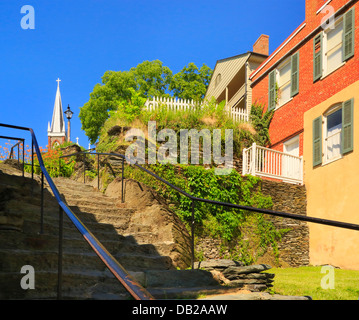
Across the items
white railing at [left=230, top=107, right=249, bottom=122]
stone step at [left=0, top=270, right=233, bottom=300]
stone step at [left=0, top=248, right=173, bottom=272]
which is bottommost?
stone step at [left=0, top=270, right=233, bottom=300]

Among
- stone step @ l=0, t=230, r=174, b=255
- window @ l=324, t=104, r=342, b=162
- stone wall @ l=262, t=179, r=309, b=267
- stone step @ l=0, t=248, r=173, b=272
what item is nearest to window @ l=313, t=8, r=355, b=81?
window @ l=324, t=104, r=342, b=162

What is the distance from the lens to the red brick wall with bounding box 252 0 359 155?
38.8 ft

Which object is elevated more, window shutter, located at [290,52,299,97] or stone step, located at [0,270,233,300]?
window shutter, located at [290,52,299,97]

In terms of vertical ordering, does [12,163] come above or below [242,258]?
above

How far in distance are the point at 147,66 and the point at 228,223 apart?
20.5m

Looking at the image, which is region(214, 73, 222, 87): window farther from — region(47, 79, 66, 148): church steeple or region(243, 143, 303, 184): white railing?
region(47, 79, 66, 148): church steeple

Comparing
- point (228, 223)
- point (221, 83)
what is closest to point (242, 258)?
point (228, 223)

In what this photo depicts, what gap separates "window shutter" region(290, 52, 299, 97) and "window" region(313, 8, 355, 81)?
1.01m

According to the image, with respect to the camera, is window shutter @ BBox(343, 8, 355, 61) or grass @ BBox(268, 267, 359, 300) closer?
grass @ BBox(268, 267, 359, 300)

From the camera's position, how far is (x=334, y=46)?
1270 centimetres

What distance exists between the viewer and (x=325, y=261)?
1162 cm

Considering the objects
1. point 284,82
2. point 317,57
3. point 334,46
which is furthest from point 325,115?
point 284,82

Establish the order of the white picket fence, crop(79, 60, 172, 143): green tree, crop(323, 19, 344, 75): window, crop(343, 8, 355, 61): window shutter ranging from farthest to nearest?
crop(79, 60, 172, 143): green tree → the white picket fence → crop(323, 19, 344, 75): window → crop(343, 8, 355, 61): window shutter
